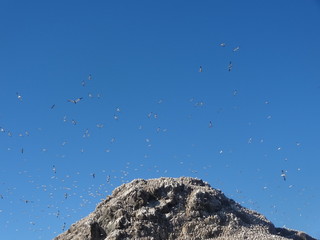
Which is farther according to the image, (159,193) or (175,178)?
(175,178)

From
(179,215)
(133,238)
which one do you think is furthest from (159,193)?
(133,238)

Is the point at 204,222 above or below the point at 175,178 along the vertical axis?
below

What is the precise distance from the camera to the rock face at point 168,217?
38906 mm

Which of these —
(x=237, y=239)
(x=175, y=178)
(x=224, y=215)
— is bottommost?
(x=237, y=239)

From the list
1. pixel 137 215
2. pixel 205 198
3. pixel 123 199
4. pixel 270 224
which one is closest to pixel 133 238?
pixel 137 215

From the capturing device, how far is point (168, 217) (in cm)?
4047

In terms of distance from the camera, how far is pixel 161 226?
39594 millimetres

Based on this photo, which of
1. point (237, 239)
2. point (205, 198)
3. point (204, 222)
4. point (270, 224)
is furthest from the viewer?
point (270, 224)

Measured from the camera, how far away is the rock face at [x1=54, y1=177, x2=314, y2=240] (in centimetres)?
3891

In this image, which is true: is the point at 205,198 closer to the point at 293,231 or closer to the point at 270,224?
the point at 270,224

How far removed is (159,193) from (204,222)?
18.1 feet

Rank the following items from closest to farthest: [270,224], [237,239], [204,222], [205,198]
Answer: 1. [237,239]
2. [204,222]
3. [205,198]
4. [270,224]

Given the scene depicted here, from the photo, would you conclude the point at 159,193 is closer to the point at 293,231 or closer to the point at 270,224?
the point at 270,224

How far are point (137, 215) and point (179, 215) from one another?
149 inches
